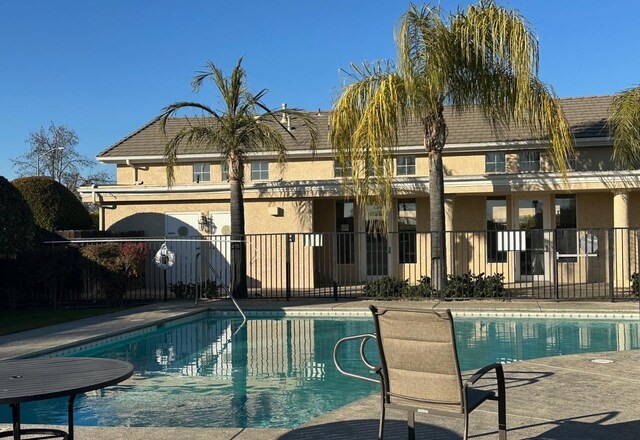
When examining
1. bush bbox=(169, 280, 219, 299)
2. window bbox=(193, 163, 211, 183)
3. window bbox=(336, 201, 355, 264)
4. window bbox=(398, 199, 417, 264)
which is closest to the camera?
bush bbox=(169, 280, 219, 299)

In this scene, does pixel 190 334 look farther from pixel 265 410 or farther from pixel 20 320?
pixel 265 410

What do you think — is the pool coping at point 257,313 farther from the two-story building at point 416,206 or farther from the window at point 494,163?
the window at point 494,163

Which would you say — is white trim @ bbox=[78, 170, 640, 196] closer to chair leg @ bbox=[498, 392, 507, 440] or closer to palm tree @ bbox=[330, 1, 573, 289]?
palm tree @ bbox=[330, 1, 573, 289]

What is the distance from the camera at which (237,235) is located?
1736 centimetres

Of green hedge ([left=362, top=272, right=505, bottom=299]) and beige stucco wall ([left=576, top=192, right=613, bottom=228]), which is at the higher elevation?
beige stucco wall ([left=576, top=192, right=613, bottom=228])

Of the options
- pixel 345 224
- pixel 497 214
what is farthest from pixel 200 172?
pixel 497 214

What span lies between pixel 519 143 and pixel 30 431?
16757 millimetres

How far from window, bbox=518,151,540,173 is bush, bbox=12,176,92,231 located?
42.8 feet

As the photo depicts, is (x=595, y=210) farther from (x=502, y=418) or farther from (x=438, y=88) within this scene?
(x=502, y=418)

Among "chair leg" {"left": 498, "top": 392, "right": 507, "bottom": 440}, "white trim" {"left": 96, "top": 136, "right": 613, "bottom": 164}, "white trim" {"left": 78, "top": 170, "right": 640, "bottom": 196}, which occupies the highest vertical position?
"white trim" {"left": 96, "top": 136, "right": 613, "bottom": 164}

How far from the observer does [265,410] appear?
290 inches

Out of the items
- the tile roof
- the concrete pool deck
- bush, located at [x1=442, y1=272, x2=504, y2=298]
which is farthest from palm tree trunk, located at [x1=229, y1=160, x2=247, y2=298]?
the concrete pool deck

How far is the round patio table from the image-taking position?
12.3ft

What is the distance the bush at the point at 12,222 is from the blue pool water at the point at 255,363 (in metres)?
3.44
